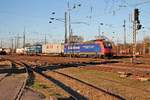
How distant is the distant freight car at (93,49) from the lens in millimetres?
61656

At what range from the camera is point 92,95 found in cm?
1438

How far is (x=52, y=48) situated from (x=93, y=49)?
30488 mm

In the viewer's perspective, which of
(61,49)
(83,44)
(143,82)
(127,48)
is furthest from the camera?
(127,48)

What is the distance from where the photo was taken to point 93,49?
63875 millimetres

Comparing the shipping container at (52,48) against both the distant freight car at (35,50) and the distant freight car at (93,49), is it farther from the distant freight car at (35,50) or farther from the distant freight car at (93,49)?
the distant freight car at (93,49)

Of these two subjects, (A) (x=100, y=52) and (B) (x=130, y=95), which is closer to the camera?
(B) (x=130, y=95)

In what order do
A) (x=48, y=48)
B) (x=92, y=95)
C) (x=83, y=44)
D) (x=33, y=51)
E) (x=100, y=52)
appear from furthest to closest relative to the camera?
1. (x=33, y=51)
2. (x=48, y=48)
3. (x=83, y=44)
4. (x=100, y=52)
5. (x=92, y=95)

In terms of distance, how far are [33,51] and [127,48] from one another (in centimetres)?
3256

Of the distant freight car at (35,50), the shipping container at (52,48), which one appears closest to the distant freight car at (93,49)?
the shipping container at (52,48)

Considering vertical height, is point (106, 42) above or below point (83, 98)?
above

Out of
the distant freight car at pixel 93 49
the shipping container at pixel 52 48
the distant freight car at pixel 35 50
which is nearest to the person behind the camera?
the distant freight car at pixel 93 49

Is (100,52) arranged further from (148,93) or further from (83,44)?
(148,93)

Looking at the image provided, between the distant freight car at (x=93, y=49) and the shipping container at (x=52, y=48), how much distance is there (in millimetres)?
11902

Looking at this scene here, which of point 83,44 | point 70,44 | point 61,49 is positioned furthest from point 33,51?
point 83,44
